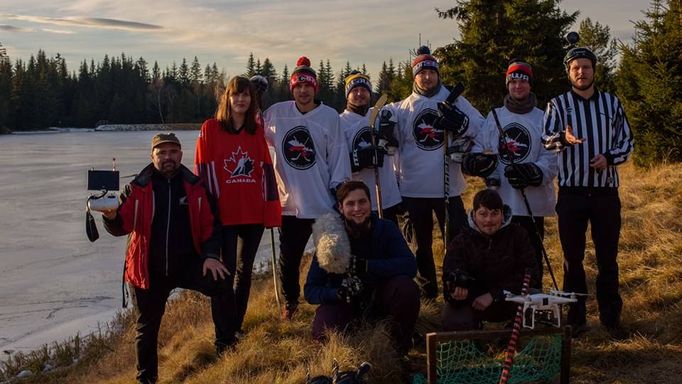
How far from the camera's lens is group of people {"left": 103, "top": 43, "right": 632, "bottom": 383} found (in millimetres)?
4215

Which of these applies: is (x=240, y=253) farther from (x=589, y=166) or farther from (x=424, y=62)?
(x=589, y=166)

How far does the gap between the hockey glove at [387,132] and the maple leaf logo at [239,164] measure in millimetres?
1114

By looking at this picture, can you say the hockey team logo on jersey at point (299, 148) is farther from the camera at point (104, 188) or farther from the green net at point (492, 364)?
the green net at point (492, 364)

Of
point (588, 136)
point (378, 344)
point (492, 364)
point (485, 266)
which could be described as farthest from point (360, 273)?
point (588, 136)

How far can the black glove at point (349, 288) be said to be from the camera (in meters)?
4.16

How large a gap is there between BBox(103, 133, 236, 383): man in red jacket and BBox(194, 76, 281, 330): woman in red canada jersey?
7.7 inches

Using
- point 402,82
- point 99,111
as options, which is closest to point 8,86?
point 99,111

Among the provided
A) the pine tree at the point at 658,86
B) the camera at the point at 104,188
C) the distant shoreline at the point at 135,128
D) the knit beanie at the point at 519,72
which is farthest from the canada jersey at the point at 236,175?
the distant shoreline at the point at 135,128

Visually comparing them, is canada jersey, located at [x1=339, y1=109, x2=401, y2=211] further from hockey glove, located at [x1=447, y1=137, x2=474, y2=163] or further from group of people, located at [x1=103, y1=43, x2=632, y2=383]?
hockey glove, located at [x1=447, y1=137, x2=474, y2=163]

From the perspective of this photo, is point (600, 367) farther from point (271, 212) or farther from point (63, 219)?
point (63, 219)

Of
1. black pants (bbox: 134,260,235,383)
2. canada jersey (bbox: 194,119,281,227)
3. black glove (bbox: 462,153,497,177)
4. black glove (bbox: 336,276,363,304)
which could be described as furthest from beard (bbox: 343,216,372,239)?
black glove (bbox: 462,153,497,177)

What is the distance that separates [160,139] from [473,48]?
13.9m

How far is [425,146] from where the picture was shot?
5.30 meters

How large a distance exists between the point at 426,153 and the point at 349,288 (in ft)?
5.11
